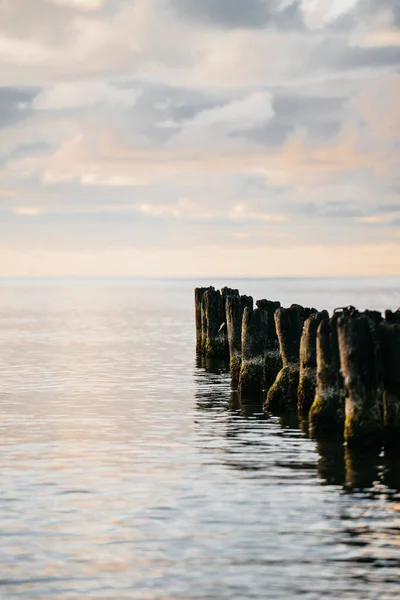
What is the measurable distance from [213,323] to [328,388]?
20.2m

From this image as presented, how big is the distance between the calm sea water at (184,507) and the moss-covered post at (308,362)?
65 centimetres

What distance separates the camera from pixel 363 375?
18.3m

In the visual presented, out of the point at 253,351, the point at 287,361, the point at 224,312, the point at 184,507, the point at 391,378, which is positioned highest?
the point at 224,312

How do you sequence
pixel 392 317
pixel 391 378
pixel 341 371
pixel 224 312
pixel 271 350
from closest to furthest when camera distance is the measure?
pixel 391 378, pixel 341 371, pixel 392 317, pixel 271 350, pixel 224 312

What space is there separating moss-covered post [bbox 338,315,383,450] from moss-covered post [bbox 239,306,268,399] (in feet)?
30.2

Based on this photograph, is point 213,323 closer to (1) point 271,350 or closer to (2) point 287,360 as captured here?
(1) point 271,350

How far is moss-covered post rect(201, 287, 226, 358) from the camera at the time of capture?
40.2 metres

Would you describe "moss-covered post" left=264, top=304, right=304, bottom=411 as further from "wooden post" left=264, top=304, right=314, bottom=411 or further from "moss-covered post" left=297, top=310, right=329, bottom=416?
"moss-covered post" left=297, top=310, right=329, bottom=416

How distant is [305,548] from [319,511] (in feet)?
6.21

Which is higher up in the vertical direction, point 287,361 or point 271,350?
point 271,350

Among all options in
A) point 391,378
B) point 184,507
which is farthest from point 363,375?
point 184,507

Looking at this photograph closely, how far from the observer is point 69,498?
52.0 ft

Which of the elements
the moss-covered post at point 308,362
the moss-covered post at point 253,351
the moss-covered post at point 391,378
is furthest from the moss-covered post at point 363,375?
the moss-covered post at point 253,351

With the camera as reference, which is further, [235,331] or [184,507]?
[235,331]
